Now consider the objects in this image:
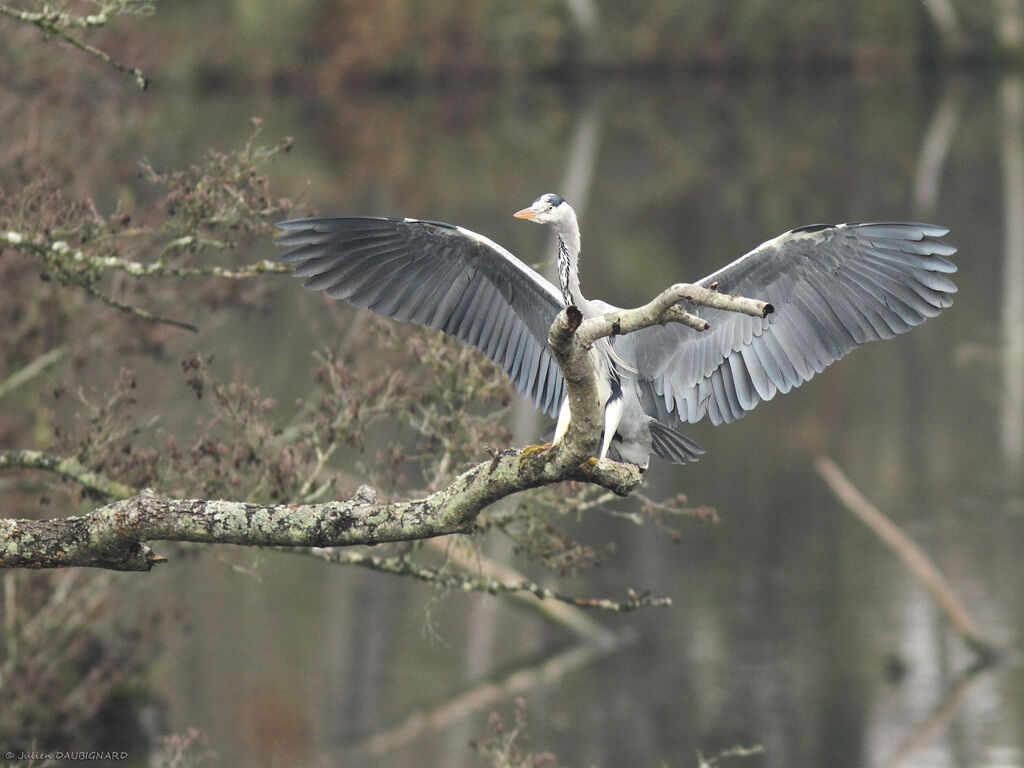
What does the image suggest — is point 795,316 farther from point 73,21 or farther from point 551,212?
point 73,21

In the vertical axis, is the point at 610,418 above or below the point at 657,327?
below

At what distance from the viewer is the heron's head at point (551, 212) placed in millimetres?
6180

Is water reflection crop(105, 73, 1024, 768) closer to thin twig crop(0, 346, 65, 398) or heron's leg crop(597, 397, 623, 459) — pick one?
thin twig crop(0, 346, 65, 398)

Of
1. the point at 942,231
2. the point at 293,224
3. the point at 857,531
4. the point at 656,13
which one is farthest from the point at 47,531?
the point at 656,13

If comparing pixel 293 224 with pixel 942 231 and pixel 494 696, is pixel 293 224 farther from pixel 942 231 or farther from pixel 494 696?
pixel 494 696

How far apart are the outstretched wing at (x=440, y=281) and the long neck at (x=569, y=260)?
20 centimetres

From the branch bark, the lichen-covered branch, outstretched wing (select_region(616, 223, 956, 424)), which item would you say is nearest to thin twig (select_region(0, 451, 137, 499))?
the lichen-covered branch

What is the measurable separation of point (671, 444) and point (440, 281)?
1.22m

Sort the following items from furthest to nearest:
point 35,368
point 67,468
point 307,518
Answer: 1. point 35,368
2. point 67,468
3. point 307,518

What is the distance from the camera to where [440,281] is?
21.5 feet

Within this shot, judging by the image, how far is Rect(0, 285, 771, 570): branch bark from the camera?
15.2 ft

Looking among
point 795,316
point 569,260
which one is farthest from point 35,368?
point 795,316

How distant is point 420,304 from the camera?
A: 21.4ft

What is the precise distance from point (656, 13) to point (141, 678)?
1713 inches
